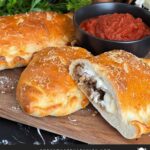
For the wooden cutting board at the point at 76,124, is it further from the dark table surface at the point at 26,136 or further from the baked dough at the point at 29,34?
the baked dough at the point at 29,34

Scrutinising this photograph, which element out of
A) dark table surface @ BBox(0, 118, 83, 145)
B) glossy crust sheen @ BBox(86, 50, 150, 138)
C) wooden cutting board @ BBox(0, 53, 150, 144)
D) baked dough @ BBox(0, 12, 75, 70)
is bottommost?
dark table surface @ BBox(0, 118, 83, 145)

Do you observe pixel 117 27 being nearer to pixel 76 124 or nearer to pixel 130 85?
pixel 130 85

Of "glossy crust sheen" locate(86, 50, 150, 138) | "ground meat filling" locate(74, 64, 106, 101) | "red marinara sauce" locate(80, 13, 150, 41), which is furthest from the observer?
"red marinara sauce" locate(80, 13, 150, 41)

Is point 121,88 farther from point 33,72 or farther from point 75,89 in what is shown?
point 33,72

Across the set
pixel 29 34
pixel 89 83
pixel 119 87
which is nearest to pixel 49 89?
pixel 89 83

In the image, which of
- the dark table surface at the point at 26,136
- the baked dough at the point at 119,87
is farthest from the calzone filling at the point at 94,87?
the dark table surface at the point at 26,136

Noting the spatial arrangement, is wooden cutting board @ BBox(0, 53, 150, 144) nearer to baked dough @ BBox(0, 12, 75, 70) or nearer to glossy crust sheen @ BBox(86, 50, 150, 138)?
glossy crust sheen @ BBox(86, 50, 150, 138)

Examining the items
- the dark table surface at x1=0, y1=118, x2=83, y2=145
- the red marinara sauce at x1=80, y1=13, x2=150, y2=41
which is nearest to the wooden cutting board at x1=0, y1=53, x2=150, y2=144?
the dark table surface at x1=0, y1=118, x2=83, y2=145
